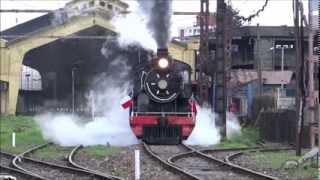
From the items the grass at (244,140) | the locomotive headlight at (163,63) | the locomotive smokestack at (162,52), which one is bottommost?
the grass at (244,140)

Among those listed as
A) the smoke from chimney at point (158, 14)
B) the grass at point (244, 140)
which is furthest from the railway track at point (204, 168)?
the grass at point (244, 140)

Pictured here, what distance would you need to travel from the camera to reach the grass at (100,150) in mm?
20653

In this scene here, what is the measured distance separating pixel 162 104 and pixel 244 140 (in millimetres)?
8128

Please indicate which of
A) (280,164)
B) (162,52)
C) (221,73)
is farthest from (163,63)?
(221,73)

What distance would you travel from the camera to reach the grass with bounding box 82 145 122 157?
2065 centimetres

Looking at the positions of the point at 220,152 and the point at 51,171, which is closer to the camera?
the point at 51,171

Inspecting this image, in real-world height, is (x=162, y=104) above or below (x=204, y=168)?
above

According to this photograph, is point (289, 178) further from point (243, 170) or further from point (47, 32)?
point (47, 32)

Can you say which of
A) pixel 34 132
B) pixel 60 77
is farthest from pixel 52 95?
pixel 34 132

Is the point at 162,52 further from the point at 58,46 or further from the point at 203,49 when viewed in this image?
the point at 58,46

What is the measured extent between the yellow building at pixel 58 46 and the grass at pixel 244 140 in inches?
738

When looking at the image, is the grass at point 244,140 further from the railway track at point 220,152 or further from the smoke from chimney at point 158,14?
the smoke from chimney at point 158,14

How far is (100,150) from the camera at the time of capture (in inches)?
860

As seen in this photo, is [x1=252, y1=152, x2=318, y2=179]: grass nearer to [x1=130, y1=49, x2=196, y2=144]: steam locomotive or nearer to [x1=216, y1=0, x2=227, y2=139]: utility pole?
[x1=130, y1=49, x2=196, y2=144]: steam locomotive
